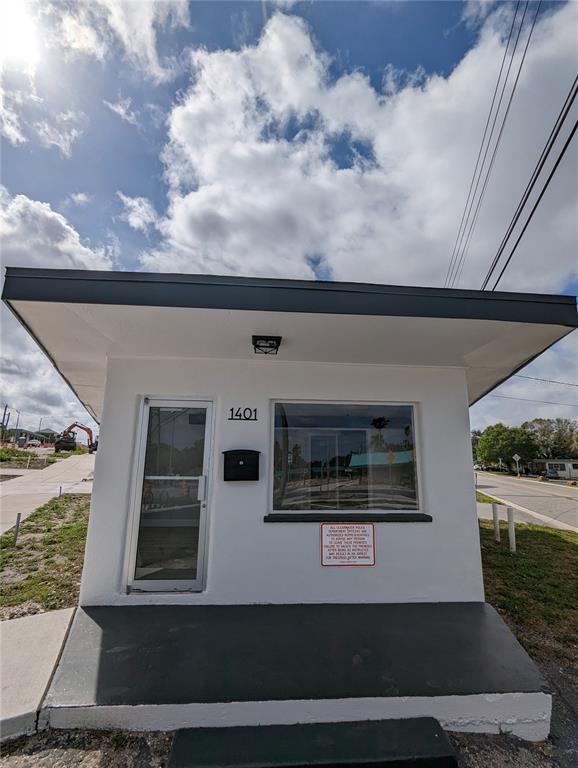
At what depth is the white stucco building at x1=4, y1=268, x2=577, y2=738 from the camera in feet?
7.59

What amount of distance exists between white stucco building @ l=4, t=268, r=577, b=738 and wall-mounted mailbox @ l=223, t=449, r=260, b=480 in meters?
0.02

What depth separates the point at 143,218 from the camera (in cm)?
629

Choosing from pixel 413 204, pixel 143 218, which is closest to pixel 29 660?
pixel 143 218

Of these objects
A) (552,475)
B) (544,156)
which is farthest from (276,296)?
(552,475)

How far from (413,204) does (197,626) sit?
7350 millimetres

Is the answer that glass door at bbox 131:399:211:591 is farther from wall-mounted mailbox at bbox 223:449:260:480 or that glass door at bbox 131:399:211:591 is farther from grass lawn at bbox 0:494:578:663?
grass lawn at bbox 0:494:578:663

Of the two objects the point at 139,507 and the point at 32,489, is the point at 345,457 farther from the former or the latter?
the point at 32,489

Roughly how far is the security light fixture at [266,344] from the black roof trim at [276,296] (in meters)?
0.62

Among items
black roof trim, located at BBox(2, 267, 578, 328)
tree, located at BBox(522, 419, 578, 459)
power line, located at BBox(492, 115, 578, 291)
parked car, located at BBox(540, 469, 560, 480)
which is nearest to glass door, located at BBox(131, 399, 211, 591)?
black roof trim, located at BBox(2, 267, 578, 328)

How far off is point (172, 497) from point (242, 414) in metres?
1.08

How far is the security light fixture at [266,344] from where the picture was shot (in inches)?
130

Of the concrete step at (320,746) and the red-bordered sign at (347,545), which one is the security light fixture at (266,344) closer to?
the red-bordered sign at (347,545)

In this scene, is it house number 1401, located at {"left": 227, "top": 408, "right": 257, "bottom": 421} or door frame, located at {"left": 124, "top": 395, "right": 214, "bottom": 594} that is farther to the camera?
house number 1401, located at {"left": 227, "top": 408, "right": 257, "bottom": 421}

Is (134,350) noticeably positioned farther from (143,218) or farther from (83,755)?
(143,218)
